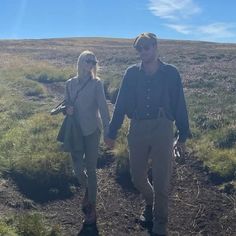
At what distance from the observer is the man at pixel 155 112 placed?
6531 millimetres

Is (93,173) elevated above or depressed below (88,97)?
below

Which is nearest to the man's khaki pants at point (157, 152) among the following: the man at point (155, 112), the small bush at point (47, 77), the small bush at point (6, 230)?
the man at point (155, 112)

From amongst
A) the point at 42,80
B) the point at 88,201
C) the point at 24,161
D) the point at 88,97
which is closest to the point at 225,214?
the point at 88,201

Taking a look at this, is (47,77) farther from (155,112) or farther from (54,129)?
(155,112)

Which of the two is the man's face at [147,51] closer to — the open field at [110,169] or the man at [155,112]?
the man at [155,112]

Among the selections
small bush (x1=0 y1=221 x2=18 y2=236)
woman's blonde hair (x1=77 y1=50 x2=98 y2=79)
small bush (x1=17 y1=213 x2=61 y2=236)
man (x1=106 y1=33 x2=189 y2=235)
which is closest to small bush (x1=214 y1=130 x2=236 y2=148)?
man (x1=106 y1=33 x2=189 y2=235)

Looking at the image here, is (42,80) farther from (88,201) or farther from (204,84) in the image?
(88,201)

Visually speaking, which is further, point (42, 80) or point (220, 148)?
point (42, 80)

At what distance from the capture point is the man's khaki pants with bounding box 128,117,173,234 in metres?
6.57

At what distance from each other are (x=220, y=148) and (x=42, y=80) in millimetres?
15332

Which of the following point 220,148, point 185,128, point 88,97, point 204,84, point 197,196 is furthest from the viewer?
point 204,84

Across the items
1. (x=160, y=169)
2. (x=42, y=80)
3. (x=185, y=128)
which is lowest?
(x=42, y=80)

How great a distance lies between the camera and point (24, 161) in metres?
9.29

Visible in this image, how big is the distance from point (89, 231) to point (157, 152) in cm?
153
